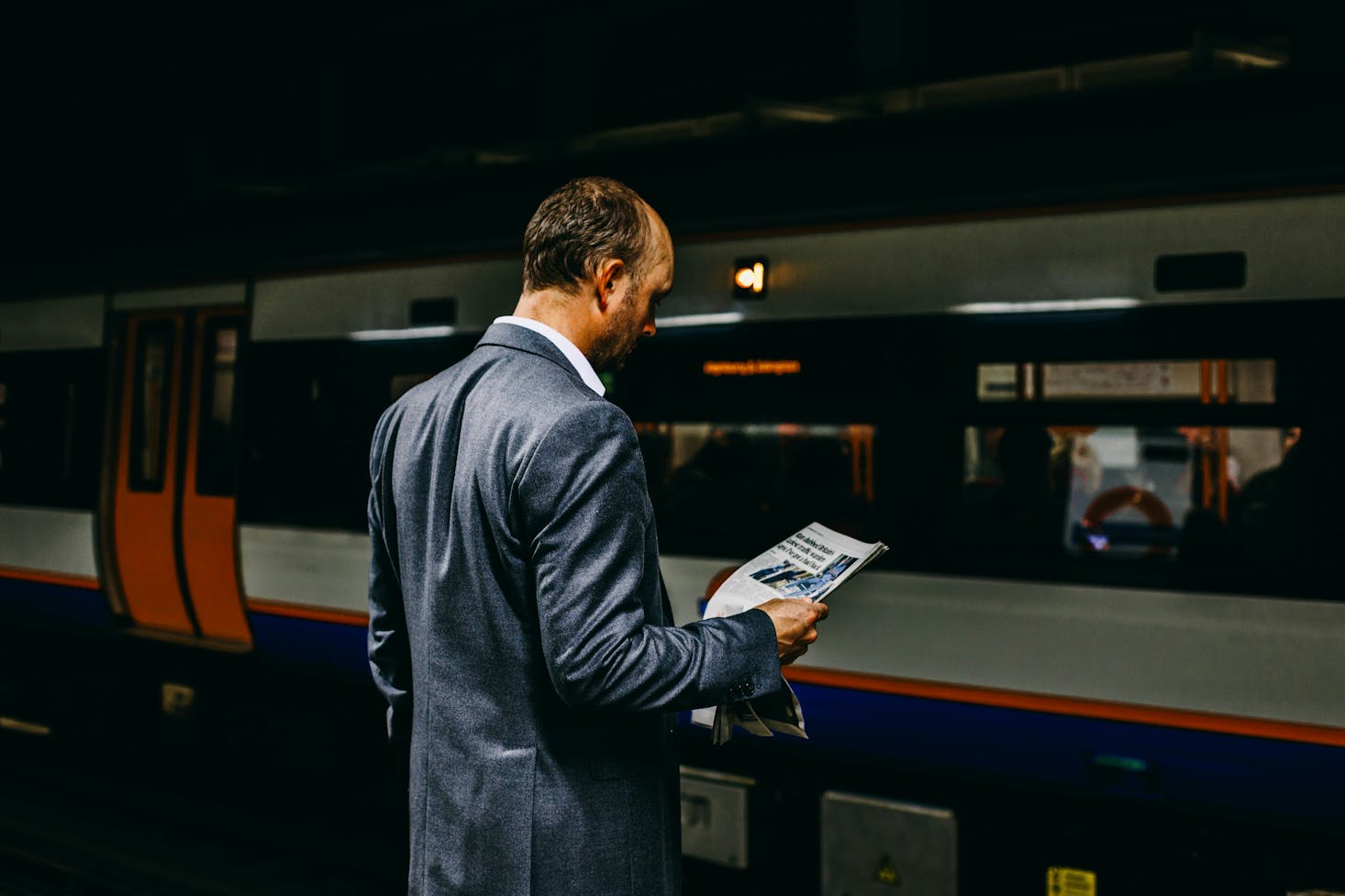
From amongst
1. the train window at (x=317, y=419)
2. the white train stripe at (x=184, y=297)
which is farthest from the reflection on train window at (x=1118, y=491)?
the white train stripe at (x=184, y=297)

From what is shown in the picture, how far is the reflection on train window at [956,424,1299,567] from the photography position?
2775 millimetres

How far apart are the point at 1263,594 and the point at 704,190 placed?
2.08 meters

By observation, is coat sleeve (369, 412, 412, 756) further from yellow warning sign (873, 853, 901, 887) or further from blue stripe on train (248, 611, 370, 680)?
blue stripe on train (248, 611, 370, 680)

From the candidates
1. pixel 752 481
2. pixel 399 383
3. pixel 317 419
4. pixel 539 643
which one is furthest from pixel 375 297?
pixel 539 643

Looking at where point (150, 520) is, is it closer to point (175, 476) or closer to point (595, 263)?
point (175, 476)

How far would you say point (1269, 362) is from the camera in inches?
108

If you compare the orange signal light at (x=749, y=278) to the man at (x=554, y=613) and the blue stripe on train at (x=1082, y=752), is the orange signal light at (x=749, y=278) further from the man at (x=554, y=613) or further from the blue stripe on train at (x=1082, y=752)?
the man at (x=554, y=613)

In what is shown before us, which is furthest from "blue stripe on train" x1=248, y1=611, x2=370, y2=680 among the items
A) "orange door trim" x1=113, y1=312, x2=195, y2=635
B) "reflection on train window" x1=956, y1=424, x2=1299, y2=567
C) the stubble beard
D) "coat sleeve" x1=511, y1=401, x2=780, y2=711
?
"coat sleeve" x1=511, y1=401, x2=780, y2=711

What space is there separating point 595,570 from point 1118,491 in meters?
2.06

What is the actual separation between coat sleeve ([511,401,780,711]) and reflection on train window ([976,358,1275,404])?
196 centimetres

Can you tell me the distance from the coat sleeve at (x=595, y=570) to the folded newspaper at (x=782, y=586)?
18 centimetres

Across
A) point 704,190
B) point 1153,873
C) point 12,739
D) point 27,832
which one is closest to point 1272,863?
point 1153,873

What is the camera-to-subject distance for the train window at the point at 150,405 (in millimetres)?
5328

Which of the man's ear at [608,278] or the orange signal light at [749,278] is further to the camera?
the orange signal light at [749,278]
